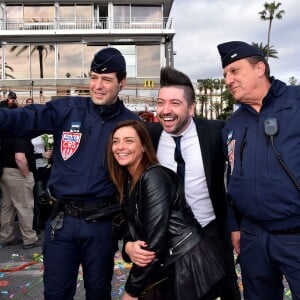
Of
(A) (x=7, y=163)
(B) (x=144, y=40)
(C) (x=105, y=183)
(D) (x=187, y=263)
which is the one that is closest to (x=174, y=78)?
(C) (x=105, y=183)

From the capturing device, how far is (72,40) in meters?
26.6

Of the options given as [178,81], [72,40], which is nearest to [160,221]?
[178,81]

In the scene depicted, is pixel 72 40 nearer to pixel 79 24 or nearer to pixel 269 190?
pixel 79 24

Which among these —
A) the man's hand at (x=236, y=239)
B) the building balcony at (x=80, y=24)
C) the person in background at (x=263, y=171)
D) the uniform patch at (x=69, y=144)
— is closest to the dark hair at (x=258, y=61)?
the person in background at (x=263, y=171)

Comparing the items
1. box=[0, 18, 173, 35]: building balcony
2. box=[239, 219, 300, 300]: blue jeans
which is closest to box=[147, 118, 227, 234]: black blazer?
box=[239, 219, 300, 300]: blue jeans

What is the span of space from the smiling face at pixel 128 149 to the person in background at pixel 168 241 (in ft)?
0.39

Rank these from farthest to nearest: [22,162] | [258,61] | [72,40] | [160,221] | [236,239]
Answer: [72,40] → [22,162] → [236,239] → [258,61] → [160,221]

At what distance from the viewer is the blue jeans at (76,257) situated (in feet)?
8.39

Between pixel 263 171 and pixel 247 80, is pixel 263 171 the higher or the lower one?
the lower one

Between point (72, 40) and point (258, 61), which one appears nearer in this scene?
point (258, 61)

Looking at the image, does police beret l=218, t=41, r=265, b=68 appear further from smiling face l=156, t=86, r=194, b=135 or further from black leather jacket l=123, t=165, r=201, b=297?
black leather jacket l=123, t=165, r=201, b=297

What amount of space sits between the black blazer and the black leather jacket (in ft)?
1.64

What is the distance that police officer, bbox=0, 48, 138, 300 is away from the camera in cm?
257

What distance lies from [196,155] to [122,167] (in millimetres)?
524
